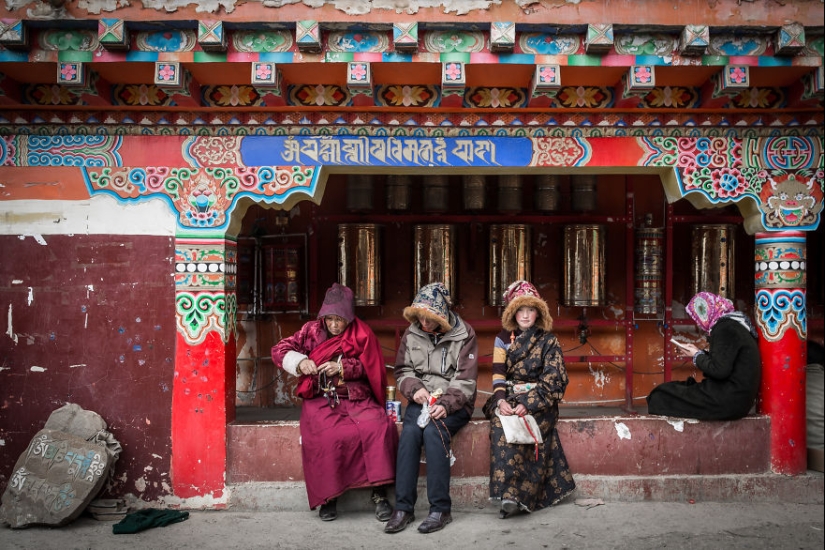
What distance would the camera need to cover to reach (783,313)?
15.8ft

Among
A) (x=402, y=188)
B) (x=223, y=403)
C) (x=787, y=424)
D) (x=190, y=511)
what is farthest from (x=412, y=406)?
(x=787, y=424)

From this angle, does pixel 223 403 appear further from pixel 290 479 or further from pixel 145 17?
pixel 145 17

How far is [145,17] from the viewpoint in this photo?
4.46 metres

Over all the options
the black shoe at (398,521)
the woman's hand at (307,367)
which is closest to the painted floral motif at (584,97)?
the woman's hand at (307,367)

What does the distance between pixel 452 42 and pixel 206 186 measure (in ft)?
6.14

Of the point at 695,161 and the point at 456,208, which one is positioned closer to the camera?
the point at 695,161

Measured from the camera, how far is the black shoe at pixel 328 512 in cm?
445

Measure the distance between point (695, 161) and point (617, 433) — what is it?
193cm

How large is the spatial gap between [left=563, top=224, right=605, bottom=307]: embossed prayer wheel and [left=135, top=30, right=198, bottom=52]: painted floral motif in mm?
→ 3442

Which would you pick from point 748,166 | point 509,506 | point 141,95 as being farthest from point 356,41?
point 509,506

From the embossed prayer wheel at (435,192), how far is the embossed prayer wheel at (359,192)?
48cm

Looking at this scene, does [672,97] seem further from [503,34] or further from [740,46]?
[503,34]

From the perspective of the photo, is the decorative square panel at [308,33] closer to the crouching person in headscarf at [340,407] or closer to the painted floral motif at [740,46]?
the crouching person in headscarf at [340,407]

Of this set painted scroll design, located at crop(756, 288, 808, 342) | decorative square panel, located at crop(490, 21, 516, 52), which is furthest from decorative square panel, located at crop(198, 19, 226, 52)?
painted scroll design, located at crop(756, 288, 808, 342)
